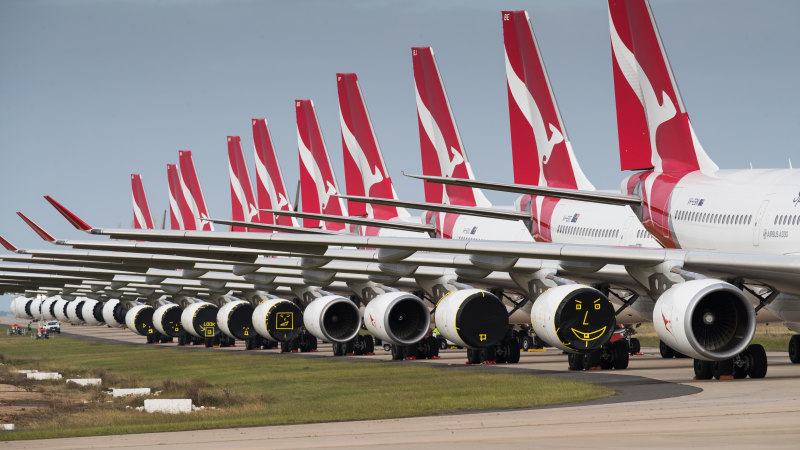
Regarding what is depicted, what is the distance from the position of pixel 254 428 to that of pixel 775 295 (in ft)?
32.7

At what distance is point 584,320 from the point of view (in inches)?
826

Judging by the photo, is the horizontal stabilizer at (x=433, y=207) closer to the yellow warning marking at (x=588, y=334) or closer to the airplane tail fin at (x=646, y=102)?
the airplane tail fin at (x=646, y=102)

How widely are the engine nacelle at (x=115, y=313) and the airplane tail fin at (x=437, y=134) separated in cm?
3823

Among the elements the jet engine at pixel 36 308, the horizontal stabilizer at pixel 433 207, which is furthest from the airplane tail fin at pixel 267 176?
the jet engine at pixel 36 308

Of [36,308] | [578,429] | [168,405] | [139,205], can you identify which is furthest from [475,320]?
[36,308]

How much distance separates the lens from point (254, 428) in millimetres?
15258

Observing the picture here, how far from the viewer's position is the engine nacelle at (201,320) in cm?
5194

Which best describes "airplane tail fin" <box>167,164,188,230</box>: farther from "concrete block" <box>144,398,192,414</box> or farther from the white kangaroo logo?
"concrete block" <box>144,398,192,414</box>

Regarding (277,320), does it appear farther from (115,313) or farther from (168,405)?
(115,313)

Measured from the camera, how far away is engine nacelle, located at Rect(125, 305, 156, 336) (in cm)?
6511

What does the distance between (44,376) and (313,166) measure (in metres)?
20.3

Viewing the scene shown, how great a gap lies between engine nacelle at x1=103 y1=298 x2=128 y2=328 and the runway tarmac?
6021 centimetres

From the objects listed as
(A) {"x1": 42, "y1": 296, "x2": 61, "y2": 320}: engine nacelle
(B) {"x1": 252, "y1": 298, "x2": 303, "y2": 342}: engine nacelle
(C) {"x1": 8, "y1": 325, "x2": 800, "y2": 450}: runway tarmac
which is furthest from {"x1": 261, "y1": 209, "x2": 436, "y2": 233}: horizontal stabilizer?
(A) {"x1": 42, "y1": 296, "x2": 61, "y2": 320}: engine nacelle

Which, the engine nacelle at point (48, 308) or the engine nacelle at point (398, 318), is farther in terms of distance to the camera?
the engine nacelle at point (48, 308)
